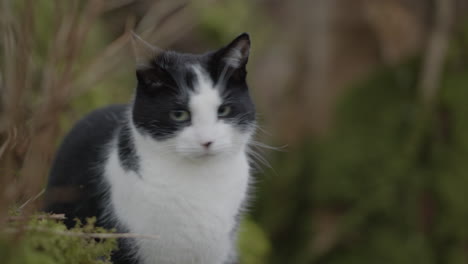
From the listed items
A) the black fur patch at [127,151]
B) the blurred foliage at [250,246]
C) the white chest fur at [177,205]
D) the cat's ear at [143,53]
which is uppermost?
the cat's ear at [143,53]

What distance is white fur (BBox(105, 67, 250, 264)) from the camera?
165 centimetres

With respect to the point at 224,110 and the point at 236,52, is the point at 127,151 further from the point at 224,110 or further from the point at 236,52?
the point at 236,52

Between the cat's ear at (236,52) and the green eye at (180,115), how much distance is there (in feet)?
0.68

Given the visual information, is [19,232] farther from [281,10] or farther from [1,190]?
[281,10]

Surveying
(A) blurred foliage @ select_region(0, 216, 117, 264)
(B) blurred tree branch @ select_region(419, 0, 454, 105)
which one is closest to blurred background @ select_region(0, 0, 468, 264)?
(B) blurred tree branch @ select_region(419, 0, 454, 105)

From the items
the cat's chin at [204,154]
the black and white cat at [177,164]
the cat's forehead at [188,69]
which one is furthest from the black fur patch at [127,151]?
the cat's forehead at [188,69]

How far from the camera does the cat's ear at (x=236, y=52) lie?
171 cm

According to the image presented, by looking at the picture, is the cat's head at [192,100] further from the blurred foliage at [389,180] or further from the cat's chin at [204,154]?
the blurred foliage at [389,180]

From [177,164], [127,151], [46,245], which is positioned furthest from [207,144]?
[46,245]

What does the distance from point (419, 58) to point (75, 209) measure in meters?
3.05

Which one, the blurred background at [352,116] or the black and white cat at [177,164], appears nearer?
the black and white cat at [177,164]

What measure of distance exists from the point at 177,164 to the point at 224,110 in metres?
0.22

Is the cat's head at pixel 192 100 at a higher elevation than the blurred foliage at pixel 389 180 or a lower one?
higher

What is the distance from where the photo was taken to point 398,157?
12.8 feet
